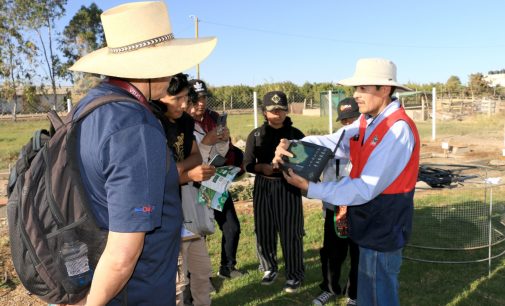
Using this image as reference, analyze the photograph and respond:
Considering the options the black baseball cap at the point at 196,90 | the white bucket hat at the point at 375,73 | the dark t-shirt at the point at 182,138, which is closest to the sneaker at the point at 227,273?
the dark t-shirt at the point at 182,138

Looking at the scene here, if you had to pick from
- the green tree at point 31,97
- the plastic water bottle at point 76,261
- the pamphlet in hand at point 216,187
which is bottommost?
the pamphlet in hand at point 216,187

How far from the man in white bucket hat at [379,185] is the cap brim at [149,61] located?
1246 mm

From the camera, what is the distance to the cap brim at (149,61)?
1575 mm

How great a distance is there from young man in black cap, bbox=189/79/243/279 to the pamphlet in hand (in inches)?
14.9

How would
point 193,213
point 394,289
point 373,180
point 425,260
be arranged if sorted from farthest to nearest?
point 425,260
point 193,213
point 394,289
point 373,180

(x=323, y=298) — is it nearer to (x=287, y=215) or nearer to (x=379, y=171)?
(x=287, y=215)

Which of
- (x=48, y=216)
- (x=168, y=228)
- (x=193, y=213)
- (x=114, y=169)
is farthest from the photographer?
(x=193, y=213)

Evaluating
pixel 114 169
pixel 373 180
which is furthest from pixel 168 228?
pixel 373 180

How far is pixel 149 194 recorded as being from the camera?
141 cm

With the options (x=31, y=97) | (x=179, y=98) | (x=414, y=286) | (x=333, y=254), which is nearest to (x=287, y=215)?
(x=333, y=254)

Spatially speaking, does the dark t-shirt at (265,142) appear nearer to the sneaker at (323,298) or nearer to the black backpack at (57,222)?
the sneaker at (323,298)

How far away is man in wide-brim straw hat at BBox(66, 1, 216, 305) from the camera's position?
1.39 m

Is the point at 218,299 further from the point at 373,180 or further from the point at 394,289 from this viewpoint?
the point at 373,180

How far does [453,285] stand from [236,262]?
2.31 metres
